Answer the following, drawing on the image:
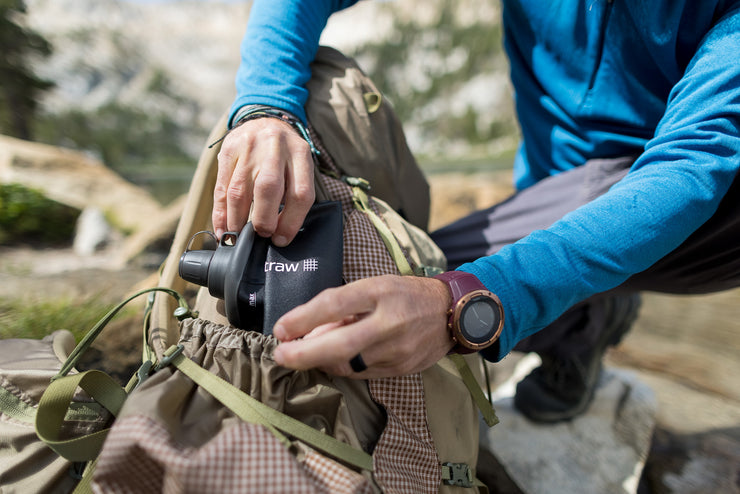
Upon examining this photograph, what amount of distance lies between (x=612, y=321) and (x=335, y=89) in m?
1.17

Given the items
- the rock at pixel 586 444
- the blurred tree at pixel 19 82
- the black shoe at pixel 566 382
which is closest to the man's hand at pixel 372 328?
the rock at pixel 586 444

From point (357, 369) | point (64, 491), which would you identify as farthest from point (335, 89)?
point (64, 491)

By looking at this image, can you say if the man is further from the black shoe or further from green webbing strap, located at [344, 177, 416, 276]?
the black shoe

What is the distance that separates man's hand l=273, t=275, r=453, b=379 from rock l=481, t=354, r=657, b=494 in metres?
0.77

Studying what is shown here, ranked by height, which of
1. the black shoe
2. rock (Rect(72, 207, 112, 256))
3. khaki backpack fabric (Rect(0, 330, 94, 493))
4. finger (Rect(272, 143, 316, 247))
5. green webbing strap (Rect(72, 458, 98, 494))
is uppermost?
finger (Rect(272, 143, 316, 247))

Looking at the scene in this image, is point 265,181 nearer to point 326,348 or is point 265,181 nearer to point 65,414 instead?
point 326,348

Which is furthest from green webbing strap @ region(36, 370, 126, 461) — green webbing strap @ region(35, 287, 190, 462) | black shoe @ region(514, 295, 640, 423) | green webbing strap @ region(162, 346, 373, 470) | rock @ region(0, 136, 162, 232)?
rock @ region(0, 136, 162, 232)

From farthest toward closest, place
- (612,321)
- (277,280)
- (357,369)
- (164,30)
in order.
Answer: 1. (164,30)
2. (612,321)
3. (277,280)
4. (357,369)

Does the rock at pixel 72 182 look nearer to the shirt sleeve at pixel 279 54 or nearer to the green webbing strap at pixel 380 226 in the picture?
the shirt sleeve at pixel 279 54

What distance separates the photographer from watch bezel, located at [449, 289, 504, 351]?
0.58m

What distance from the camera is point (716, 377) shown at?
1.86 m

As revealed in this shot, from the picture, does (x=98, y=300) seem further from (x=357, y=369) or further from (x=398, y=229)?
(x=357, y=369)

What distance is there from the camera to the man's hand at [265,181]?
2.18 feet

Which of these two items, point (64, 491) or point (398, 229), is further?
point (398, 229)
